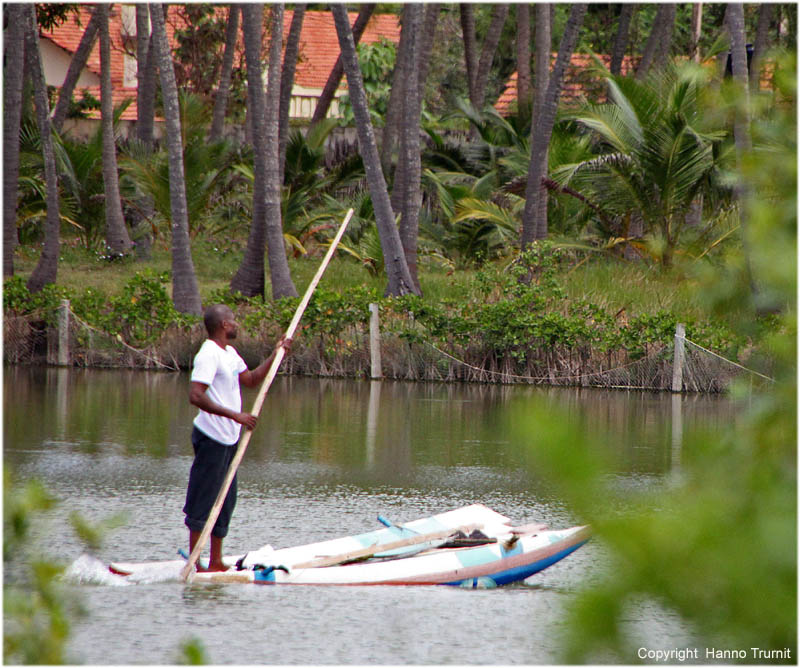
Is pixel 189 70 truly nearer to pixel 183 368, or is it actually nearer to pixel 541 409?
pixel 183 368

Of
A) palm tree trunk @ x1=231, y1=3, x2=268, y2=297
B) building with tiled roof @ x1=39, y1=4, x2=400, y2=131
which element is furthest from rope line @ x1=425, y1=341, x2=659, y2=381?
building with tiled roof @ x1=39, y1=4, x2=400, y2=131

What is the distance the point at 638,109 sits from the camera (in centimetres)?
2219

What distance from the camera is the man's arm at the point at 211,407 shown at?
681cm

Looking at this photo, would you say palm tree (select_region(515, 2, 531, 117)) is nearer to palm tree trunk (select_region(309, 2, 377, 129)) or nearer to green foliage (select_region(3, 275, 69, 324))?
palm tree trunk (select_region(309, 2, 377, 129))

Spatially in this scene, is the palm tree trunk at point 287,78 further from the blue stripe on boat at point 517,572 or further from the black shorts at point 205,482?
the blue stripe on boat at point 517,572

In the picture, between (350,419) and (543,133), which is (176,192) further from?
(350,419)

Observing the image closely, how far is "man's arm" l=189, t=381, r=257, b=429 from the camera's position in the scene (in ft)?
22.4

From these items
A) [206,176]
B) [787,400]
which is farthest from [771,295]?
[206,176]

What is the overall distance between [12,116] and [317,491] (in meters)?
15.0

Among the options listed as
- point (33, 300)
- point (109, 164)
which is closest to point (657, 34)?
point (109, 164)

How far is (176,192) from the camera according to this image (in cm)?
2128

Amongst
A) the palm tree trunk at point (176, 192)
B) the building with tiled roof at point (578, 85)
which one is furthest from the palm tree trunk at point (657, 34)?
the palm tree trunk at point (176, 192)

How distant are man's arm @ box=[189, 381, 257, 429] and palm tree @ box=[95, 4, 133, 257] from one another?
65.0 feet

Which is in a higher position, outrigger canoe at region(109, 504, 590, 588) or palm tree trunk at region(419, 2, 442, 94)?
palm tree trunk at region(419, 2, 442, 94)
